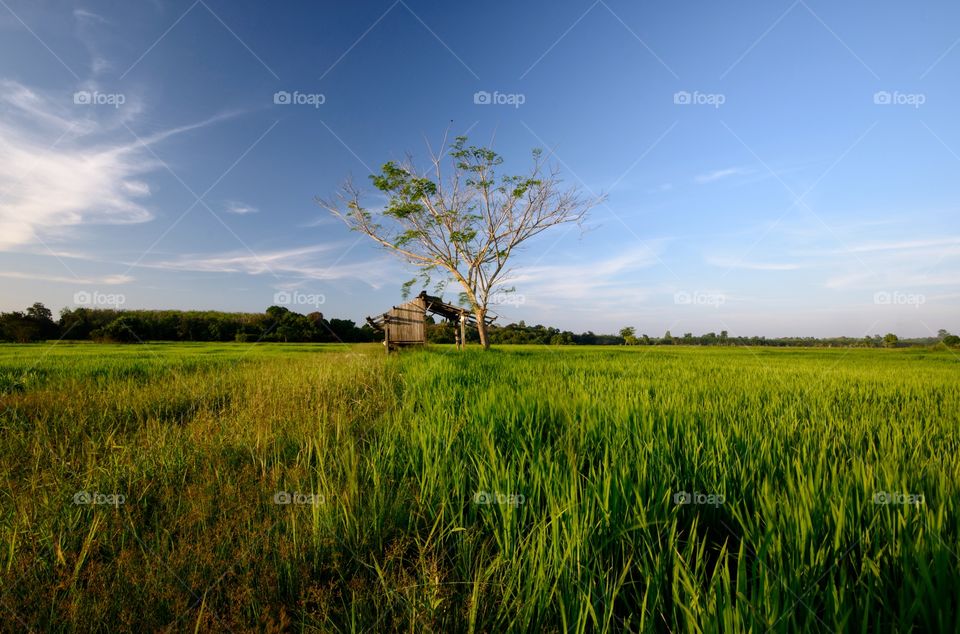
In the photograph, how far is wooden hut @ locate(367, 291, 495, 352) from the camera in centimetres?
1995

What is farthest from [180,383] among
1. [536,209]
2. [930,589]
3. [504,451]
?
[536,209]

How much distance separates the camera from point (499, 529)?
197 cm

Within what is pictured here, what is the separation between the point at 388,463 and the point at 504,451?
3.11 ft

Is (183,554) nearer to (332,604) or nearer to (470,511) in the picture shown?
(332,604)

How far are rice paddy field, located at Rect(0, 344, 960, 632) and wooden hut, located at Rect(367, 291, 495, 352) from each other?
15.8 m

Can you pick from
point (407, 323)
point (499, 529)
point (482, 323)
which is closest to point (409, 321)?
point (407, 323)

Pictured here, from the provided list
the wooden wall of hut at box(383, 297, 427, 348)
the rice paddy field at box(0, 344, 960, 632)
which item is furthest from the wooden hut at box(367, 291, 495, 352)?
the rice paddy field at box(0, 344, 960, 632)

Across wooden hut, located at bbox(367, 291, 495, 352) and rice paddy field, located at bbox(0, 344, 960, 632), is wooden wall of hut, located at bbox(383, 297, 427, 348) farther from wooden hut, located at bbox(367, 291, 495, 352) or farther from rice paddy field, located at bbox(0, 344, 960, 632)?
rice paddy field, located at bbox(0, 344, 960, 632)

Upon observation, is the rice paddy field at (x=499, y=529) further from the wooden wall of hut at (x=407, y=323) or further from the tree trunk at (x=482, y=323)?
the tree trunk at (x=482, y=323)

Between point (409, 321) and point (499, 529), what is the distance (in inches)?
776

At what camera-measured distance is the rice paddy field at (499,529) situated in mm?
1353

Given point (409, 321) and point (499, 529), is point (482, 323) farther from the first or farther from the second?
point (499, 529)

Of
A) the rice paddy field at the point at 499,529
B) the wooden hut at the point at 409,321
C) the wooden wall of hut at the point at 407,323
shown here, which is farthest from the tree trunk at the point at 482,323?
the rice paddy field at the point at 499,529

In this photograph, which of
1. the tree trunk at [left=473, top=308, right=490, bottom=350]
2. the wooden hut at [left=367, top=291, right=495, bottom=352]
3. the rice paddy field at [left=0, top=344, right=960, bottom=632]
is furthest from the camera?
the tree trunk at [left=473, top=308, right=490, bottom=350]
